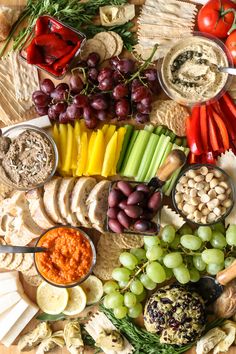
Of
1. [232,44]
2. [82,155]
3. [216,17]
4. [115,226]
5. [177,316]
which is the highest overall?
[216,17]

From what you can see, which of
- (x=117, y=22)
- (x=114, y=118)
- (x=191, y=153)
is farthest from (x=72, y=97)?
(x=191, y=153)

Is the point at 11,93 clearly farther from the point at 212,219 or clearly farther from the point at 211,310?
the point at 211,310

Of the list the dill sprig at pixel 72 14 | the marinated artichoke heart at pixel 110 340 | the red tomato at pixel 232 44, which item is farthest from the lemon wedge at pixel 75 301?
the red tomato at pixel 232 44

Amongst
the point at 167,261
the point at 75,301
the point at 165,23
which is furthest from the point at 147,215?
the point at 165,23

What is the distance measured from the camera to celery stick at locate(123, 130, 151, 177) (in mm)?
2930

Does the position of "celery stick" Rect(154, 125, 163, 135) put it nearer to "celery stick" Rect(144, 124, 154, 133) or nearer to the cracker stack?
"celery stick" Rect(144, 124, 154, 133)

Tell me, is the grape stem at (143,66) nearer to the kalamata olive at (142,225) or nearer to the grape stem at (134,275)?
the kalamata olive at (142,225)

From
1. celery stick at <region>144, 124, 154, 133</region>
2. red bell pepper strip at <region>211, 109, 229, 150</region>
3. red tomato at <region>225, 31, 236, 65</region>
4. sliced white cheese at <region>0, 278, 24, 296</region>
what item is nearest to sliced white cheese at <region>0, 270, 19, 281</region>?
sliced white cheese at <region>0, 278, 24, 296</region>

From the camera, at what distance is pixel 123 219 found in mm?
2756

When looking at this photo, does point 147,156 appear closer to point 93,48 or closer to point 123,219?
point 123,219

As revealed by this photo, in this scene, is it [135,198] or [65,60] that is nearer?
[135,198]

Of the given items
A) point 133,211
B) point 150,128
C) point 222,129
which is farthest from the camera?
point 150,128

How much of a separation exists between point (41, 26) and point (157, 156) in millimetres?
771

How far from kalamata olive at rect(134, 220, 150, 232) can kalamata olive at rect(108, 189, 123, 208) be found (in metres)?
0.12
